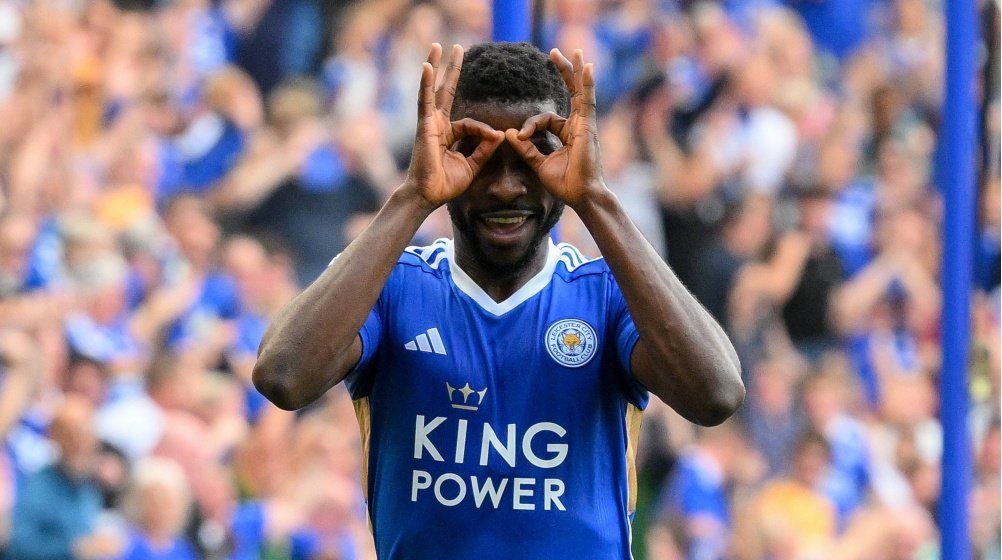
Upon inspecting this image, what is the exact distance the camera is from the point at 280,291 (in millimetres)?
6098

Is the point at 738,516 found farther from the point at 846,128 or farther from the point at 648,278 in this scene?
the point at 648,278

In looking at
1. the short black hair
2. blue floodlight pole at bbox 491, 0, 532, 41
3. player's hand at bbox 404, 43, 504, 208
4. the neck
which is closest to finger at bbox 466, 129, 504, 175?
player's hand at bbox 404, 43, 504, 208

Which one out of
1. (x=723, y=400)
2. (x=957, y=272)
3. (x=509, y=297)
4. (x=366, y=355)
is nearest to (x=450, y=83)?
(x=509, y=297)

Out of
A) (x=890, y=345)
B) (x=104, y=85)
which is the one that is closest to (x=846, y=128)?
(x=890, y=345)

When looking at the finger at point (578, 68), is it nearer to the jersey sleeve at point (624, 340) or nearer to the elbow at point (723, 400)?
the jersey sleeve at point (624, 340)

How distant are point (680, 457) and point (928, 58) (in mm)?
2805

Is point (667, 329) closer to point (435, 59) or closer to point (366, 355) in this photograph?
point (366, 355)

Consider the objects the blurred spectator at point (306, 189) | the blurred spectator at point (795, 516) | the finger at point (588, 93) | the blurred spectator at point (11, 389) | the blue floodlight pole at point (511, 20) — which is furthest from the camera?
the blurred spectator at point (795, 516)

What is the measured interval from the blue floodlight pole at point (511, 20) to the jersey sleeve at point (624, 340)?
Answer: 78cm

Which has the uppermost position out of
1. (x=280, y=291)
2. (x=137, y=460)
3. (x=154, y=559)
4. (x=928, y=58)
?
(x=928, y=58)

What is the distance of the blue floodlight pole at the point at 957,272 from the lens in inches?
167

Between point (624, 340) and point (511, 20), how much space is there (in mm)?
1001

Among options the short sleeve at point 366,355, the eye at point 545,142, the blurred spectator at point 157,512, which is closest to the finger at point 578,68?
the eye at point 545,142

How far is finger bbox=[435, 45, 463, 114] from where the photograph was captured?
2.52 meters
